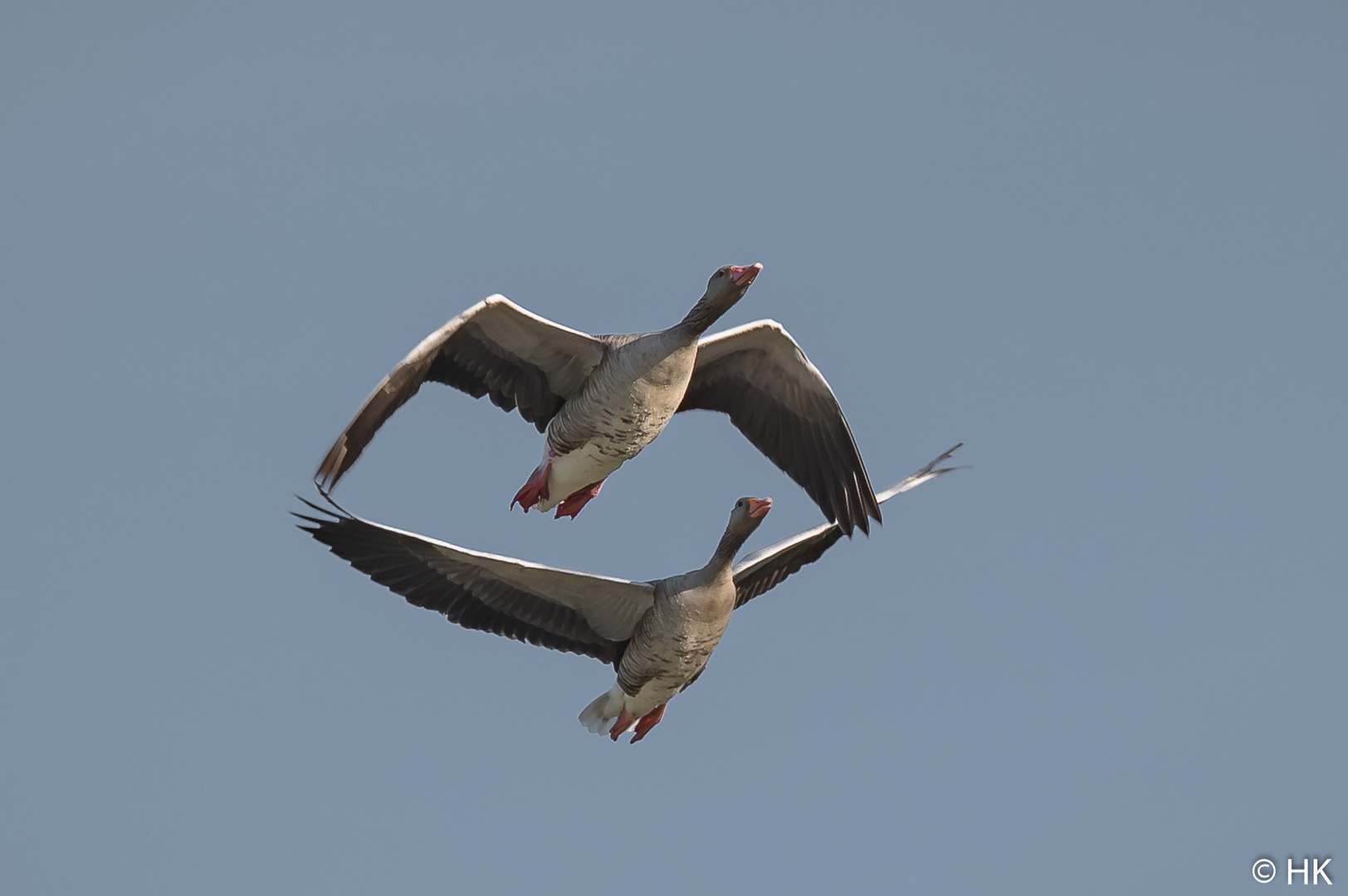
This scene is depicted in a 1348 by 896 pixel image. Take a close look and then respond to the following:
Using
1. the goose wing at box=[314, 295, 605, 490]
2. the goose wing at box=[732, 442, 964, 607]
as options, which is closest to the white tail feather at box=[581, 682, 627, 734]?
the goose wing at box=[732, 442, 964, 607]

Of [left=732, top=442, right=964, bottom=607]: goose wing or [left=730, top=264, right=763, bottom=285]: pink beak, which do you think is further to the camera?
[left=732, top=442, right=964, bottom=607]: goose wing

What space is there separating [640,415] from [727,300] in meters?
1.18

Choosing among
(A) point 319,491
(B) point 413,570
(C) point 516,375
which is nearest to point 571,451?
(C) point 516,375

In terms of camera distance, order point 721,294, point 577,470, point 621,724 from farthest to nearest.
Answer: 1. point 621,724
2. point 577,470
3. point 721,294

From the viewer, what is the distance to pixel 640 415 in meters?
13.7

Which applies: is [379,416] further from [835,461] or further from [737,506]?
[835,461]

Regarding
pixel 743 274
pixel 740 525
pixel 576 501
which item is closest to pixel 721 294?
pixel 743 274

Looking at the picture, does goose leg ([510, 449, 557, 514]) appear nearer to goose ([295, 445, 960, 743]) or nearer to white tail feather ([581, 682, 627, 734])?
goose ([295, 445, 960, 743])

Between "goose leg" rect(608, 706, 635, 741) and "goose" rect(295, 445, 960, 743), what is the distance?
11 millimetres

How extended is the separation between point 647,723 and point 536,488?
2.48 meters

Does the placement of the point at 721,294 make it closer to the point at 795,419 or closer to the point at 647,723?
the point at 795,419

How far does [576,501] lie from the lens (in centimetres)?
1550

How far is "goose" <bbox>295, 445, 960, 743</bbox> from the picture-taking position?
1385 cm

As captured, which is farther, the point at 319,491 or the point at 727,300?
the point at 727,300
